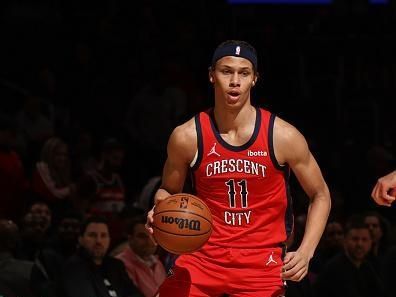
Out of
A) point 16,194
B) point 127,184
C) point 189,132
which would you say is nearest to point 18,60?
point 127,184

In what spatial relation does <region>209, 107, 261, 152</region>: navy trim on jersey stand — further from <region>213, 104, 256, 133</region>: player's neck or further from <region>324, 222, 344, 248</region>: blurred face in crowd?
<region>324, 222, 344, 248</region>: blurred face in crowd

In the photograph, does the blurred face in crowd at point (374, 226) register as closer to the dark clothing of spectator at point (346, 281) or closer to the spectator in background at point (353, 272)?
the spectator in background at point (353, 272)

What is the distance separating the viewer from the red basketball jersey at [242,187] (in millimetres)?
6984

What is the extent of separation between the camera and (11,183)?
11.4 m

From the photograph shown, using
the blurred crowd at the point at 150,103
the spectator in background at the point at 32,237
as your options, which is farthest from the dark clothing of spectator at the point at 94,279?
the spectator in background at the point at 32,237

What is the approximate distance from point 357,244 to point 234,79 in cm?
366

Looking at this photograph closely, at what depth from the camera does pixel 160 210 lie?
22.5ft

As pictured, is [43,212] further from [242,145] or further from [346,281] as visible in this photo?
[242,145]

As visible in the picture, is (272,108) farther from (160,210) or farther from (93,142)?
(160,210)

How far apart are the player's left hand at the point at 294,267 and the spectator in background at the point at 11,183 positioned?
5211 millimetres

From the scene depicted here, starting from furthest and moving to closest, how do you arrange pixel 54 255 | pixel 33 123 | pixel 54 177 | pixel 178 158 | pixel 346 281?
pixel 33 123 → pixel 54 177 → pixel 346 281 → pixel 54 255 → pixel 178 158

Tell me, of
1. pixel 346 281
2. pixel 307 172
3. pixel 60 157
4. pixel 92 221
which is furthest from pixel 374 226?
pixel 307 172

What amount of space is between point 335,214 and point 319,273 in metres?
1.78

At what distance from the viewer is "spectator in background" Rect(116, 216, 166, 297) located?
32.9 feet
